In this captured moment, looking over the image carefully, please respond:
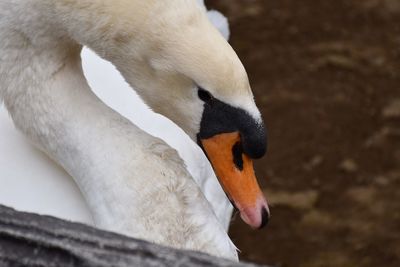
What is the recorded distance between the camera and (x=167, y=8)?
1.72m

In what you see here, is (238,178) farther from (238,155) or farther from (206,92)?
(206,92)

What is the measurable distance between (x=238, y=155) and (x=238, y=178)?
0.14 feet

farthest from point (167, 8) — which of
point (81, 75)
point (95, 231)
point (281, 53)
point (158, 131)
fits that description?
point (281, 53)

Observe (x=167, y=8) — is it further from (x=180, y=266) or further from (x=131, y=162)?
(x=180, y=266)

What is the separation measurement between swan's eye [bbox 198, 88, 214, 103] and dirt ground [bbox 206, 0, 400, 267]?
139 cm

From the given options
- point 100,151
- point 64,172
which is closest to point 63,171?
point 64,172

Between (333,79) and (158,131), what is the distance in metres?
1.19

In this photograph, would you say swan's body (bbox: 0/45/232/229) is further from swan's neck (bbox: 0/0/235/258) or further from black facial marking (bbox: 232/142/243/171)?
black facial marking (bbox: 232/142/243/171)

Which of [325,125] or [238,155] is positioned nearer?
[238,155]

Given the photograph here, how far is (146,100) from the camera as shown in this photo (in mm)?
1869

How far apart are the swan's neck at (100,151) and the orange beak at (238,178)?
0.40ft

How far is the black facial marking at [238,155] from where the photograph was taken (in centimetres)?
180

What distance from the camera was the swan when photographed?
67.6 inches

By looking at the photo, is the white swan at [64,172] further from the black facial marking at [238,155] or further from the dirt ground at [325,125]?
the dirt ground at [325,125]
